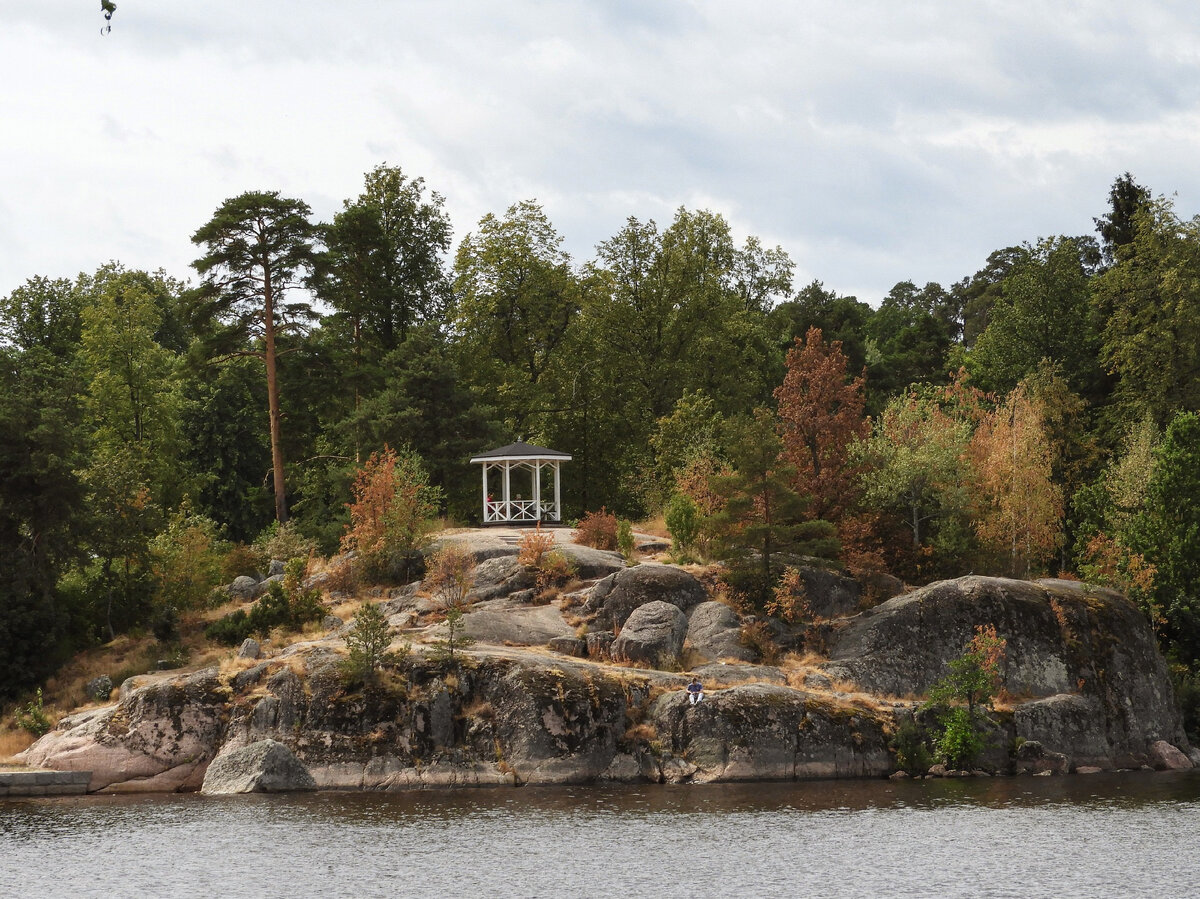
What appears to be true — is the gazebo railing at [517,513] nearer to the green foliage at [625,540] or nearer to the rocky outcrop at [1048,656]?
the green foliage at [625,540]

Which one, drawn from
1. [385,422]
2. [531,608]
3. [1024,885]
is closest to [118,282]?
[385,422]

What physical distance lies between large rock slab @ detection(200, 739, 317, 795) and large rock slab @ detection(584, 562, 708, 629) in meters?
11.3

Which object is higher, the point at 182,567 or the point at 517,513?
the point at 517,513

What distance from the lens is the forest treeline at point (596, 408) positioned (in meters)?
47.0

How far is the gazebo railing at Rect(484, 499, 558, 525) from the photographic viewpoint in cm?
5650

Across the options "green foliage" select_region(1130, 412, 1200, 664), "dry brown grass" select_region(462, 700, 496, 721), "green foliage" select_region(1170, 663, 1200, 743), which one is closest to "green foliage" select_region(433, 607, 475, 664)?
"dry brown grass" select_region(462, 700, 496, 721)

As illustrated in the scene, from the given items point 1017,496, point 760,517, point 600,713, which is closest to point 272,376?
point 760,517

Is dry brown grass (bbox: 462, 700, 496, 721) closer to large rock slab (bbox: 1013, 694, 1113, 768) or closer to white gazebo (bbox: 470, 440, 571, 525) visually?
large rock slab (bbox: 1013, 694, 1113, 768)

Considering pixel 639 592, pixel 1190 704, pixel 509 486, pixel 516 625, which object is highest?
pixel 509 486

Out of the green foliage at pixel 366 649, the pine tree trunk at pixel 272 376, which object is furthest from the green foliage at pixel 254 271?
the green foliage at pixel 366 649

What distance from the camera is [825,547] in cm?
4359

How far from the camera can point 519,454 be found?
55594 mm

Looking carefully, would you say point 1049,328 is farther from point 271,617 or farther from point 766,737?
point 271,617

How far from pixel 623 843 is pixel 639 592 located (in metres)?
16.7
